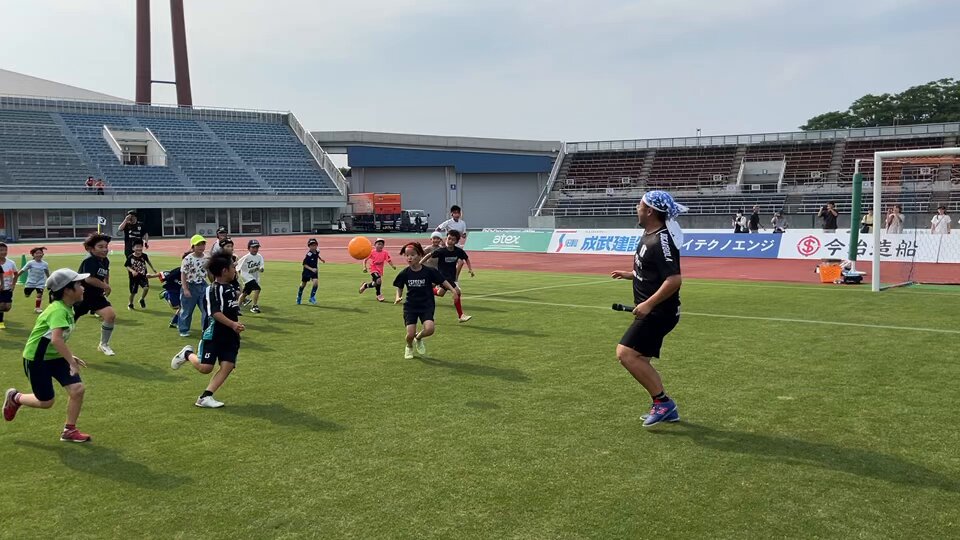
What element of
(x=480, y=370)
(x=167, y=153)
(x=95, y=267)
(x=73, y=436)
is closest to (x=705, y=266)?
(x=480, y=370)

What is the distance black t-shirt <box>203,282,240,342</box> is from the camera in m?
7.86

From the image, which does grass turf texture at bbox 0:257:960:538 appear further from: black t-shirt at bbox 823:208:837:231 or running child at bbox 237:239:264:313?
black t-shirt at bbox 823:208:837:231

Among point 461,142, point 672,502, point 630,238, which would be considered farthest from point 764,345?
point 461,142

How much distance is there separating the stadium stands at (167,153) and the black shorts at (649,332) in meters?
54.1

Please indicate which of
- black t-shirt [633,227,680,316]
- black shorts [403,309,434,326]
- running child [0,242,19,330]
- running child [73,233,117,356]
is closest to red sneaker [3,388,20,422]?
running child [73,233,117,356]

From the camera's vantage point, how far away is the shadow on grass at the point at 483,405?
776 cm

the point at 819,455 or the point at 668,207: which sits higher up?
the point at 668,207

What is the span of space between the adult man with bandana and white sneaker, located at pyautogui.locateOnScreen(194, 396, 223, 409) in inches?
165

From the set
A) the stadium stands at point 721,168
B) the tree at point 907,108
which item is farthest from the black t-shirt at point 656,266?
the tree at point 907,108

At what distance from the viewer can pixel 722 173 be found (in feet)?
196

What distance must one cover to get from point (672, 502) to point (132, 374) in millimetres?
7353

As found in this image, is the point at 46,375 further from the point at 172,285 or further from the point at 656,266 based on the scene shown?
the point at 172,285

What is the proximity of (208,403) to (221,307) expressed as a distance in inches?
40.0

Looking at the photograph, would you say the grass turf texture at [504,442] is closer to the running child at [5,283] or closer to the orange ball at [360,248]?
the running child at [5,283]
